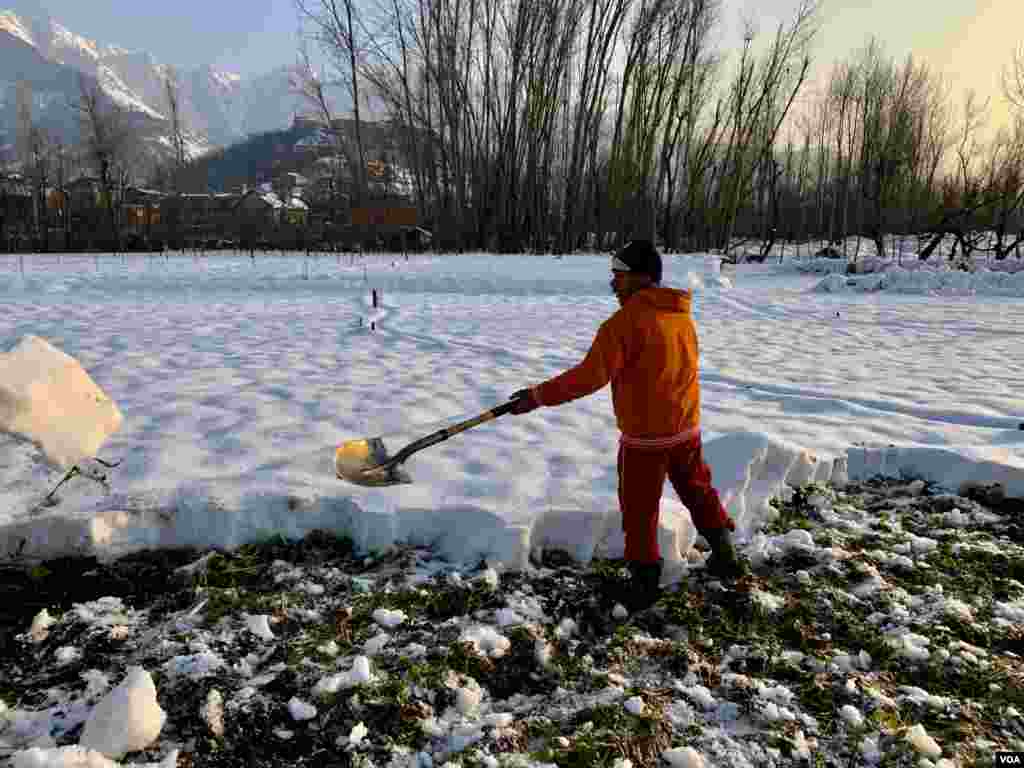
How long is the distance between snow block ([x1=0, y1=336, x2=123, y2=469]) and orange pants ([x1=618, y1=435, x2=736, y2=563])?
107 inches

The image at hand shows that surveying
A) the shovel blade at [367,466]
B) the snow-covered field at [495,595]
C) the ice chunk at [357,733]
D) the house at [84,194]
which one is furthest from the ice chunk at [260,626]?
the house at [84,194]

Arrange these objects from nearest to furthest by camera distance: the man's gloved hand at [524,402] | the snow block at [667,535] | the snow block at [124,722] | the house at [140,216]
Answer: the snow block at [124,722], the man's gloved hand at [524,402], the snow block at [667,535], the house at [140,216]

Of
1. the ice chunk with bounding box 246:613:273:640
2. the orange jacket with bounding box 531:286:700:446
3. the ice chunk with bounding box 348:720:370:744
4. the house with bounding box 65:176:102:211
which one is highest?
the house with bounding box 65:176:102:211

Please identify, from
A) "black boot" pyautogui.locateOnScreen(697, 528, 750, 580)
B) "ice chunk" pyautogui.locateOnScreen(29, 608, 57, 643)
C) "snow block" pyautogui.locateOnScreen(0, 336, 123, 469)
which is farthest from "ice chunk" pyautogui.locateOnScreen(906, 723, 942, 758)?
"snow block" pyautogui.locateOnScreen(0, 336, 123, 469)

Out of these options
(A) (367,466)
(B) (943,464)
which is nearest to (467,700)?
(A) (367,466)

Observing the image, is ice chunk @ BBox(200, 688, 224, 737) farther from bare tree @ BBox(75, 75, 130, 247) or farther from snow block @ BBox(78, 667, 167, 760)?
bare tree @ BBox(75, 75, 130, 247)

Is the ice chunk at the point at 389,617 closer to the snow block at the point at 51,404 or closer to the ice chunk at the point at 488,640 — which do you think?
the ice chunk at the point at 488,640

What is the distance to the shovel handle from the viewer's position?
279cm

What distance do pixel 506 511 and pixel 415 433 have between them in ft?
4.60

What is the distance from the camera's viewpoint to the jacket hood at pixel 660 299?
254cm

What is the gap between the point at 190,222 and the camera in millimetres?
33438

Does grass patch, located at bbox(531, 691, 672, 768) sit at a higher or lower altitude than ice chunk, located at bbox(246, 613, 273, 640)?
lower

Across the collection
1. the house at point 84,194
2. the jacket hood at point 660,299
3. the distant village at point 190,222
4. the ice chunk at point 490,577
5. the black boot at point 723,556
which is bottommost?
the ice chunk at point 490,577

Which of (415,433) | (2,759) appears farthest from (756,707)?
(415,433)
